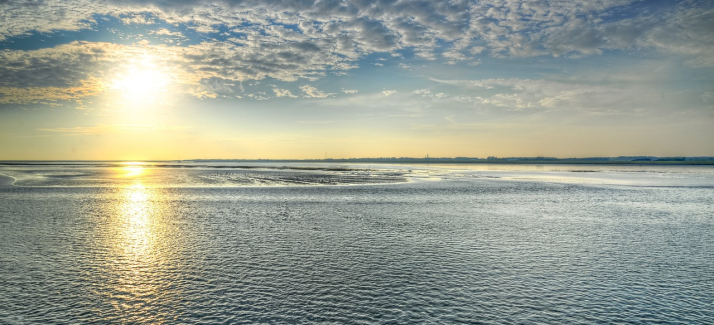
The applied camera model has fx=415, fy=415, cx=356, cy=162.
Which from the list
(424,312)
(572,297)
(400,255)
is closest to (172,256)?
(400,255)

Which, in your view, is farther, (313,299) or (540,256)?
(540,256)

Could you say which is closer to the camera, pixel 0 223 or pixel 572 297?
pixel 572 297

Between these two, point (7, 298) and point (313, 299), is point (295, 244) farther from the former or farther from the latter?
point (7, 298)

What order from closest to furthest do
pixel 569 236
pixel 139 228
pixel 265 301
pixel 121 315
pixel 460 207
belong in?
pixel 121 315 → pixel 265 301 → pixel 569 236 → pixel 139 228 → pixel 460 207

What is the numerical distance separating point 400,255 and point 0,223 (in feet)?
78.0

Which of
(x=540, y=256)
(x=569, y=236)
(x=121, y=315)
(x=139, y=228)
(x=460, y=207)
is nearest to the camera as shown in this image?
(x=121, y=315)

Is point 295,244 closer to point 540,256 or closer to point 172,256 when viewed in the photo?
point 172,256

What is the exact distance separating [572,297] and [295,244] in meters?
11.3

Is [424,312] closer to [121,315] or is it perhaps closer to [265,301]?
[265,301]

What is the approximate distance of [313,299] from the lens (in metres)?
11.3

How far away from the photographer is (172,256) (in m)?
16.5

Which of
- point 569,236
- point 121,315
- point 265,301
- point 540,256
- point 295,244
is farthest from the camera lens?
point 569,236

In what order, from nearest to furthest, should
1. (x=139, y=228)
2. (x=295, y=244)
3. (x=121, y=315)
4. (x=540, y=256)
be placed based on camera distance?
(x=121, y=315) < (x=540, y=256) < (x=295, y=244) < (x=139, y=228)

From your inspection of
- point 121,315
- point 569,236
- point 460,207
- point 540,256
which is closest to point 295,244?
point 121,315
